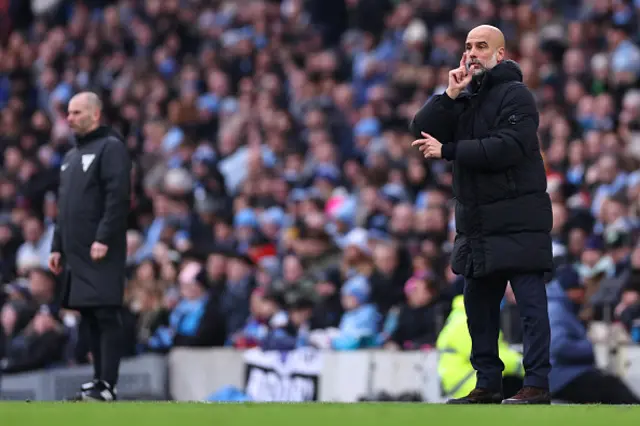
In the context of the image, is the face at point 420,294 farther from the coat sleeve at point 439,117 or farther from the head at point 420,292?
the coat sleeve at point 439,117

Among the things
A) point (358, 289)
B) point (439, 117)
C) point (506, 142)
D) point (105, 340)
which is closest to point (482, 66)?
point (439, 117)

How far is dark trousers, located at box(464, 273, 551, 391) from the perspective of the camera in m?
8.09

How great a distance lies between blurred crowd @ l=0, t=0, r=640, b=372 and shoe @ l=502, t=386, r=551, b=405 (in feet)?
12.6

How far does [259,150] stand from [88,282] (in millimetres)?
9643

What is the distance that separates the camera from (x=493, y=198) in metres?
8.21

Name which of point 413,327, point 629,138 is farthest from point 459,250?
point 629,138

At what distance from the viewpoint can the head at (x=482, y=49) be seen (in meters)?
8.30

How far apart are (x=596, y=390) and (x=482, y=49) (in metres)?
3.77

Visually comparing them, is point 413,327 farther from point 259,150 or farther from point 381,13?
point 381,13

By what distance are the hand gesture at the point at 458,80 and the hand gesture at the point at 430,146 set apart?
26 cm

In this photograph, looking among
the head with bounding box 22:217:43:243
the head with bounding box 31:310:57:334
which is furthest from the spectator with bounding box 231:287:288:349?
the head with bounding box 22:217:43:243

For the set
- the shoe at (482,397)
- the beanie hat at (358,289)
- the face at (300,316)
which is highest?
the beanie hat at (358,289)

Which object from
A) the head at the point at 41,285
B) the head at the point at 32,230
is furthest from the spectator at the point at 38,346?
the head at the point at 32,230

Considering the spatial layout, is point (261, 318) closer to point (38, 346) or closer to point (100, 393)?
point (38, 346)
